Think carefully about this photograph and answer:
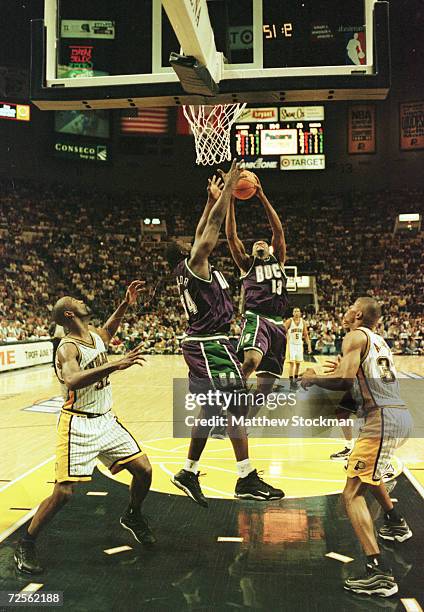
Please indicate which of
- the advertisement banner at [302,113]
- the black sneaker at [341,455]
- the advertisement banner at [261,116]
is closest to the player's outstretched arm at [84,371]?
the black sneaker at [341,455]

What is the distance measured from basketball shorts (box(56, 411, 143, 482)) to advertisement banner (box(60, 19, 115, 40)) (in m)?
3.04

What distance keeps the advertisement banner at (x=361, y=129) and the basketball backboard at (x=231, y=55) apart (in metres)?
19.2

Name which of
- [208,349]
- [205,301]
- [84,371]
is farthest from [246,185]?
[84,371]

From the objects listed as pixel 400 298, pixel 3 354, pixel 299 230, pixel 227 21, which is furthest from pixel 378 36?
pixel 299 230

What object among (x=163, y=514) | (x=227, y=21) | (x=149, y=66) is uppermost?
(x=227, y=21)

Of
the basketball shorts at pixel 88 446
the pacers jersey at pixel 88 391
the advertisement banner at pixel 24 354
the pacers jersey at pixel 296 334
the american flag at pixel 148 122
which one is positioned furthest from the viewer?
the american flag at pixel 148 122

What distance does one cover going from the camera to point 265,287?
5.50 meters

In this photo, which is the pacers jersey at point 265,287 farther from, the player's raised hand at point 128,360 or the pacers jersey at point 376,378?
the player's raised hand at point 128,360

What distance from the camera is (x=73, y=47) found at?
191 inches

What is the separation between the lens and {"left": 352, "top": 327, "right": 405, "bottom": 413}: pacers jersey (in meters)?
3.52

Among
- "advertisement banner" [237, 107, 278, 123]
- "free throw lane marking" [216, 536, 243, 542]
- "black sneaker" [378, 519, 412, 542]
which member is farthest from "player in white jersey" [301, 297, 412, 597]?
"advertisement banner" [237, 107, 278, 123]

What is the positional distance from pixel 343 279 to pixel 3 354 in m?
13.1

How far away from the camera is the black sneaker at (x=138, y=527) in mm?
3938

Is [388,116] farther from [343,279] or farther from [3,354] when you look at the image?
[3,354]
